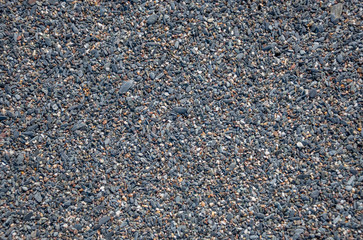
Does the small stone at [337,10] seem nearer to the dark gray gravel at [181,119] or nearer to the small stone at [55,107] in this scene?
the dark gray gravel at [181,119]

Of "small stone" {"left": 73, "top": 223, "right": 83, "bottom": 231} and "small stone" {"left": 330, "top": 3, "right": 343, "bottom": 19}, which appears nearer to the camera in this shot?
"small stone" {"left": 73, "top": 223, "right": 83, "bottom": 231}

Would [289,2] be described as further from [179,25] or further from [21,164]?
[21,164]

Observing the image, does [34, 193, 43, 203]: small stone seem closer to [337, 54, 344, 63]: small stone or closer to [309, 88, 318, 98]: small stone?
[309, 88, 318, 98]: small stone

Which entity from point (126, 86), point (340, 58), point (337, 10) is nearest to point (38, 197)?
point (126, 86)

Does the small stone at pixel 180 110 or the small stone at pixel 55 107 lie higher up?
the small stone at pixel 180 110

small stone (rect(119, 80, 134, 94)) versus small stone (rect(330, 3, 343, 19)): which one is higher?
small stone (rect(330, 3, 343, 19))

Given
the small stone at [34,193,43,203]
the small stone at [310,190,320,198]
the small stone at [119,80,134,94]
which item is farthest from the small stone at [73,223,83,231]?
the small stone at [310,190,320,198]

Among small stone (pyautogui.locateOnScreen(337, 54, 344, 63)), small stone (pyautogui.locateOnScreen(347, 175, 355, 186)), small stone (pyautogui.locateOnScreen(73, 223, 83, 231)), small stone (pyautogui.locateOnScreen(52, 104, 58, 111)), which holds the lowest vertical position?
small stone (pyautogui.locateOnScreen(73, 223, 83, 231))

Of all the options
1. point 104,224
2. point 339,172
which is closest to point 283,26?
point 339,172

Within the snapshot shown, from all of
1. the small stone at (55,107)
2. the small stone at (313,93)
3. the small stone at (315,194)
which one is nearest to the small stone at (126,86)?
the small stone at (55,107)
